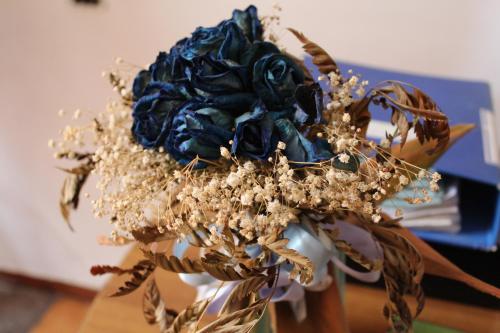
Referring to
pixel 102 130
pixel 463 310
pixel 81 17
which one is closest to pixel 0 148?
pixel 81 17

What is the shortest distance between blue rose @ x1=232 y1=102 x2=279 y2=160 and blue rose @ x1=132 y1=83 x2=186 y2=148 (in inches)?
2.8

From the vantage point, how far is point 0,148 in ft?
5.06

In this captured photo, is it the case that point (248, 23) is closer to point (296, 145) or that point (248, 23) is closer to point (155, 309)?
point (296, 145)

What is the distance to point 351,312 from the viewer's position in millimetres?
807

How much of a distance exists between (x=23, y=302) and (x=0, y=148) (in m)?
0.60

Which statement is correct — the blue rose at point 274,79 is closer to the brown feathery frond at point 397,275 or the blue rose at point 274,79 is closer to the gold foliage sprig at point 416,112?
the gold foliage sprig at point 416,112

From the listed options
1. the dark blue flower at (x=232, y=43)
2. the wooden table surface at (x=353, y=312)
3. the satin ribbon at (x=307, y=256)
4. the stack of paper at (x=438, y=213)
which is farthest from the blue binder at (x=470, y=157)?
the dark blue flower at (x=232, y=43)

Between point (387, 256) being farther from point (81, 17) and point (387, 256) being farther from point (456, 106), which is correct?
point (81, 17)

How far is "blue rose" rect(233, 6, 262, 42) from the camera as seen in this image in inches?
20.5

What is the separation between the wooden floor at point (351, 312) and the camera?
0.79 meters

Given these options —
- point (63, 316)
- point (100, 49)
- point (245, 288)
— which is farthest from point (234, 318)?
point (63, 316)

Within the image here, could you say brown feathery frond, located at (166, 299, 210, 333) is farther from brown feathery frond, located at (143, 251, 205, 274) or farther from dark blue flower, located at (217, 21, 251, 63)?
dark blue flower, located at (217, 21, 251, 63)

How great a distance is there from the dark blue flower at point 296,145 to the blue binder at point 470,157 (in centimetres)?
47

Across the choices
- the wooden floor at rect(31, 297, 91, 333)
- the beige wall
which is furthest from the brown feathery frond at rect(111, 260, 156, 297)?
the wooden floor at rect(31, 297, 91, 333)
